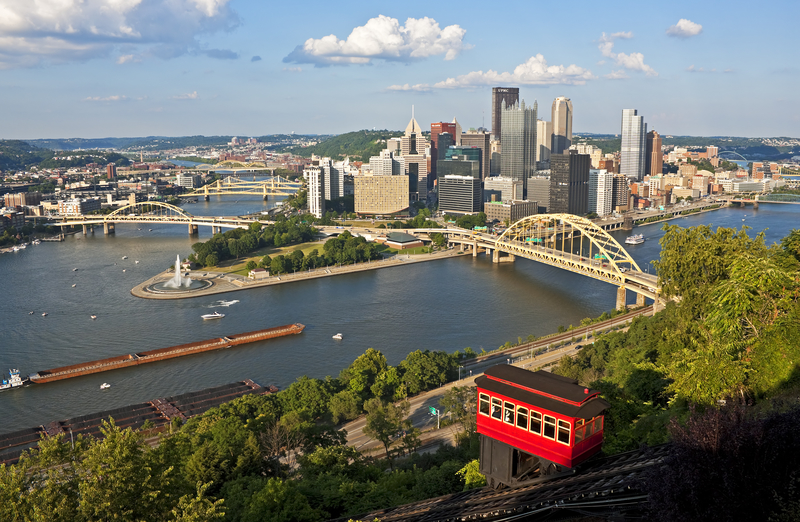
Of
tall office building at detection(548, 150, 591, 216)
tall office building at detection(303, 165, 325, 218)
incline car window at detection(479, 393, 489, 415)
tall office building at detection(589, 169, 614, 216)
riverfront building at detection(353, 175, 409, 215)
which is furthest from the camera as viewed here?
tall office building at detection(589, 169, 614, 216)

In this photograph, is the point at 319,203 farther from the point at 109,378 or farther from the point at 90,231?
the point at 109,378

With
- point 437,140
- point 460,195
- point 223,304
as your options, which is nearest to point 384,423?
point 223,304

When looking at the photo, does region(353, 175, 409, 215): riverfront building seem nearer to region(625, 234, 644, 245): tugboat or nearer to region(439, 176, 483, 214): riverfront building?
region(439, 176, 483, 214): riverfront building

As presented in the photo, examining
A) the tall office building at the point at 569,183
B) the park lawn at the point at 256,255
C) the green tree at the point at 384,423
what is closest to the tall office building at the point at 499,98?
the tall office building at the point at 569,183

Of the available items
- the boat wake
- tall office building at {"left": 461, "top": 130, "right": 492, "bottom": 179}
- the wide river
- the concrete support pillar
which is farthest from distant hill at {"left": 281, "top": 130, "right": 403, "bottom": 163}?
the concrete support pillar

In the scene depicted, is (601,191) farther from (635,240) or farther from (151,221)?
(151,221)

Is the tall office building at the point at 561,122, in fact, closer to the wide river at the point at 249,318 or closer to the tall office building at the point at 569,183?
the tall office building at the point at 569,183

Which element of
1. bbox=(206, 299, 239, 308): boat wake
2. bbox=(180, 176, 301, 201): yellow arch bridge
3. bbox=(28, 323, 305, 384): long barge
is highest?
bbox=(180, 176, 301, 201): yellow arch bridge
